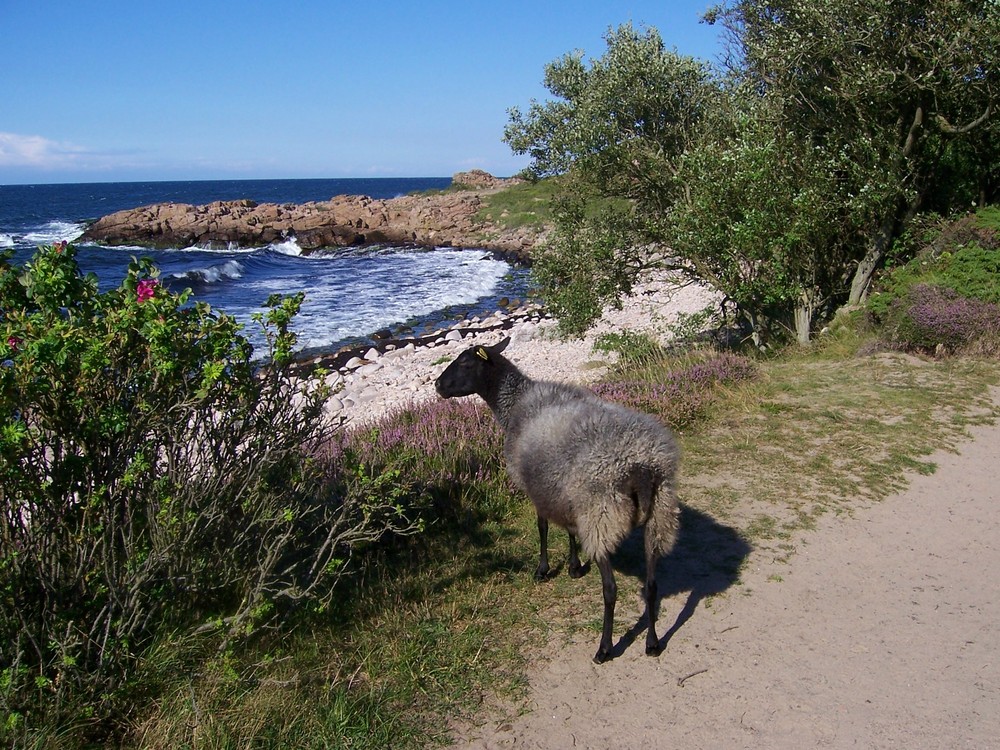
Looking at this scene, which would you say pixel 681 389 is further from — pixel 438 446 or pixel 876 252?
pixel 876 252

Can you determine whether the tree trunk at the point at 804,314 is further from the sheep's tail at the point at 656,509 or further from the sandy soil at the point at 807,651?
→ the sheep's tail at the point at 656,509

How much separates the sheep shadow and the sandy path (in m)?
0.10

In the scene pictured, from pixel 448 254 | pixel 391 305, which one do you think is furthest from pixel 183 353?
pixel 448 254

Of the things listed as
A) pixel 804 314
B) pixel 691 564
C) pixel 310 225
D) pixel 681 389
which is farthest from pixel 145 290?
pixel 310 225

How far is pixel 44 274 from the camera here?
4.24 metres

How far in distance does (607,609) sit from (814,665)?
4.92 ft

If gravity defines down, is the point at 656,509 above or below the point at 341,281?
above

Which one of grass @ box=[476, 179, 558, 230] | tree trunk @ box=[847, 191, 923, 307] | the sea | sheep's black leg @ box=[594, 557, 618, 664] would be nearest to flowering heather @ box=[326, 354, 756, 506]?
sheep's black leg @ box=[594, 557, 618, 664]

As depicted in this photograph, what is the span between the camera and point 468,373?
689 cm

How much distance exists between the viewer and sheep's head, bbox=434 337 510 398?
22.6ft

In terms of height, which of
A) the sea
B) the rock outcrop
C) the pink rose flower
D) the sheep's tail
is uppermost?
the pink rose flower

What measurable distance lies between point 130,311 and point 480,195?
73.1 metres

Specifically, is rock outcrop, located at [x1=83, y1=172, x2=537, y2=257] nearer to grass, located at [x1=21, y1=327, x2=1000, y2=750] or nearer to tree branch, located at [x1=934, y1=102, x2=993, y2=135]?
tree branch, located at [x1=934, y1=102, x2=993, y2=135]

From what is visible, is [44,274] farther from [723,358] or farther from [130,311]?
[723,358]
